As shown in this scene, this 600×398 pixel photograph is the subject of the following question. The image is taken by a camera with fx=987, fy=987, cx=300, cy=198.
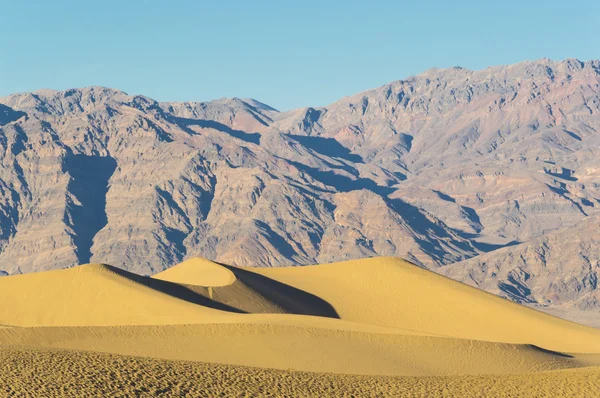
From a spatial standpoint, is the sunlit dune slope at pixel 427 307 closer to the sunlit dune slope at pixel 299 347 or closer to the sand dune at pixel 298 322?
the sand dune at pixel 298 322

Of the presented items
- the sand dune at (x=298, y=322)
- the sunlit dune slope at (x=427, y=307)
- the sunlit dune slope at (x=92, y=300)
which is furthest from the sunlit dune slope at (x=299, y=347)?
the sunlit dune slope at (x=427, y=307)

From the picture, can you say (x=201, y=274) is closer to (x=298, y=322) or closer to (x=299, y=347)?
(x=298, y=322)

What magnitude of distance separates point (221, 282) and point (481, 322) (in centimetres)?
2228

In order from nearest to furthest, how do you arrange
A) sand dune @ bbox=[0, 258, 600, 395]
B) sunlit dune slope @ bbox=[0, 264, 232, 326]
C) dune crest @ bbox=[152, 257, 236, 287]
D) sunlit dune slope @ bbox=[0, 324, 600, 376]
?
sunlit dune slope @ bbox=[0, 324, 600, 376], sand dune @ bbox=[0, 258, 600, 395], sunlit dune slope @ bbox=[0, 264, 232, 326], dune crest @ bbox=[152, 257, 236, 287]

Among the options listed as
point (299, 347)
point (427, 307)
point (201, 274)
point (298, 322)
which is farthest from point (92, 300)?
point (427, 307)

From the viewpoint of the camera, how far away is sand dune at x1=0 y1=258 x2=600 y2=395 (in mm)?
52531

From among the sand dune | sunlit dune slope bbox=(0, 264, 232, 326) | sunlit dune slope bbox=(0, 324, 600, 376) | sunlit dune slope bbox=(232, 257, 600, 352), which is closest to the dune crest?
the sand dune

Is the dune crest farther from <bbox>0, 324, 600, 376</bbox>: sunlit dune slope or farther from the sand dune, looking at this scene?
<bbox>0, 324, 600, 376</bbox>: sunlit dune slope

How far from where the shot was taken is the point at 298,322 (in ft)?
201

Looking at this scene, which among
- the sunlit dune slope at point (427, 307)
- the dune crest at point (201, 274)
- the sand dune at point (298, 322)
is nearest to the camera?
the sand dune at point (298, 322)

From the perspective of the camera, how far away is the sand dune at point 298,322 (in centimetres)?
5253

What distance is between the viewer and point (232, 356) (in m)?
52.6

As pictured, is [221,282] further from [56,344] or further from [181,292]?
[56,344]

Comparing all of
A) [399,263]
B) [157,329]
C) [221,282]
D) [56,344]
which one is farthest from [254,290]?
[56,344]
